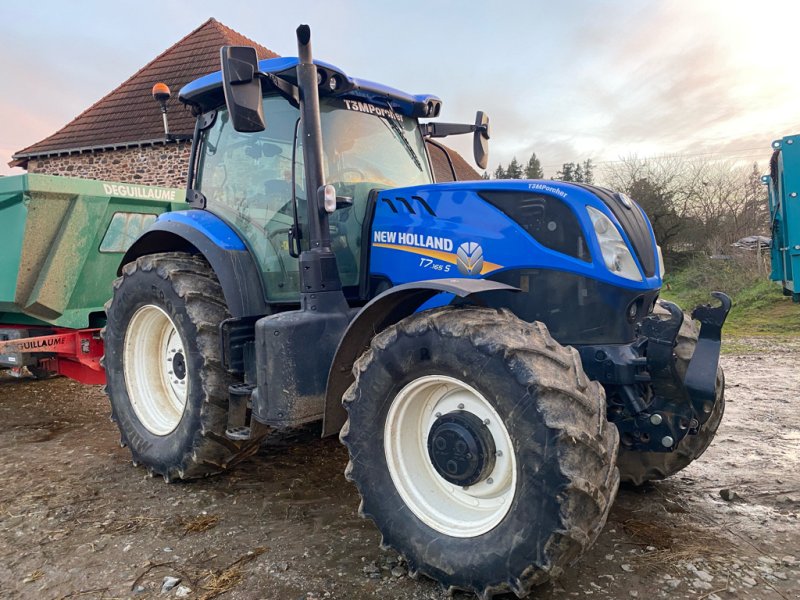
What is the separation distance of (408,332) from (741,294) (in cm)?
1302

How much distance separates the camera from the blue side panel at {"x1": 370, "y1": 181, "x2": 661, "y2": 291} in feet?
9.15

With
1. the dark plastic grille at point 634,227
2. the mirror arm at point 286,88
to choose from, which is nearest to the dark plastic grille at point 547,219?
the dark plastic grille at point 634,227

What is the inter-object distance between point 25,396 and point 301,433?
3.52 meters

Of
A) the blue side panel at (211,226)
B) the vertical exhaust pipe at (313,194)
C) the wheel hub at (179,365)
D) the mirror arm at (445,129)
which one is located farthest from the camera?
the mirror arm at (445,129)

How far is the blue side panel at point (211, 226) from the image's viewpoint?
3.64 m

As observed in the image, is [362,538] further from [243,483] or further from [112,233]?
[112,233]

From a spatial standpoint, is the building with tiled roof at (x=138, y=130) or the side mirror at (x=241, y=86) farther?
the building with tiled roof at (x=138, y=130)

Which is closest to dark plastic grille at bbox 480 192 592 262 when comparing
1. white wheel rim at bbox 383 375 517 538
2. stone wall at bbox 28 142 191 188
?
white wheel rim at bbox 383 375 517 538

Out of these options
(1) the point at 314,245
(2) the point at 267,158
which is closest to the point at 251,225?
(2) the point at 267,158

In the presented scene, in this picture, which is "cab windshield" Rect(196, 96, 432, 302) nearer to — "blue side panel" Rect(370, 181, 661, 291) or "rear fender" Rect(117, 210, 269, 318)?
"rear fender" Rect(117, 210, 269, 318)

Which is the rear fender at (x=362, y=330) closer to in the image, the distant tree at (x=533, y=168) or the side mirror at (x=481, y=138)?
the side mirror at (x=481, y=138)

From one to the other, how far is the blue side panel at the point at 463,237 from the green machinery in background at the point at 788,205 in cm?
521

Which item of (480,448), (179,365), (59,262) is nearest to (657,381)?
(480,448)

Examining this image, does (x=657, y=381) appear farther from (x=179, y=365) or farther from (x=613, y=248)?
(x=179, y=365)
